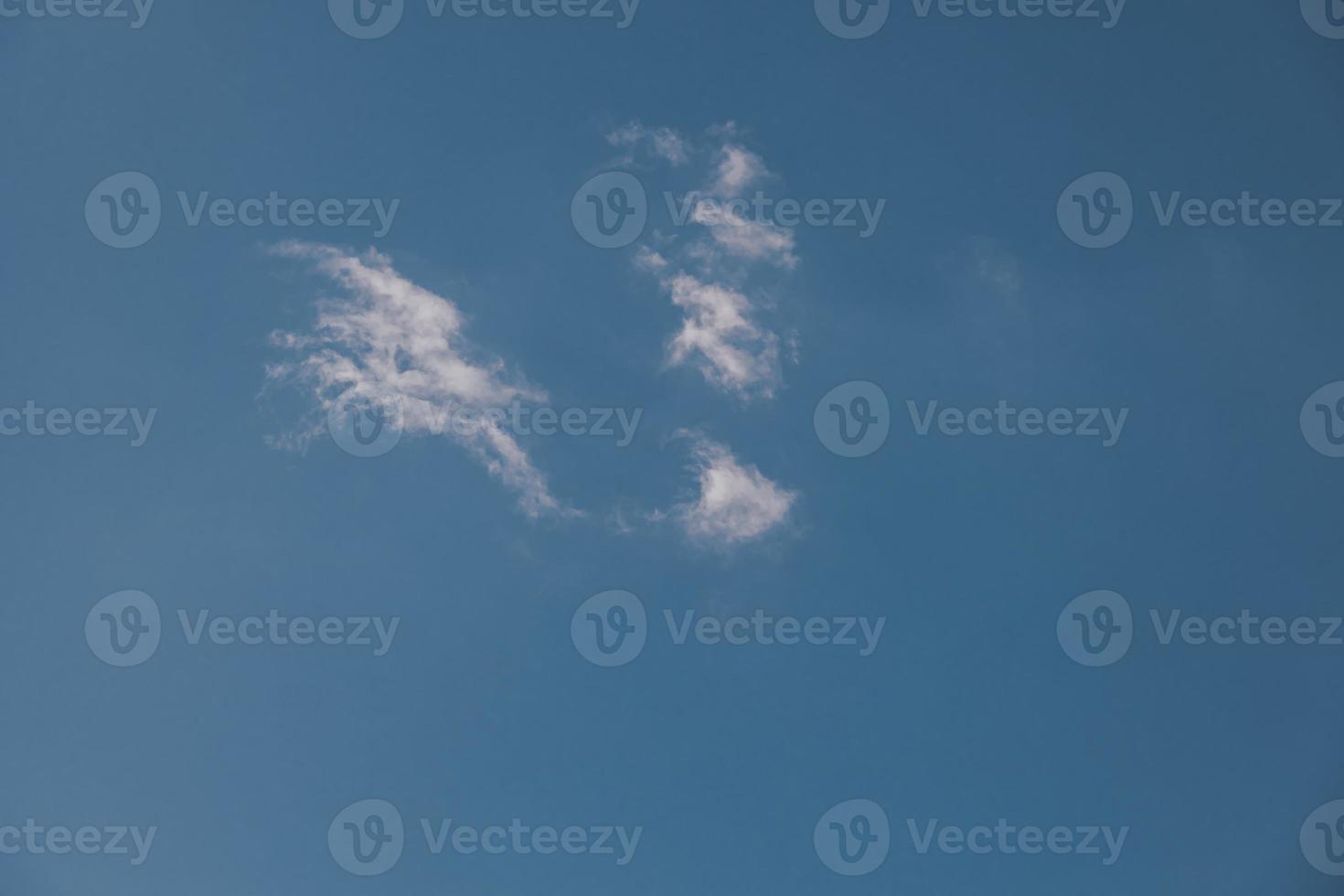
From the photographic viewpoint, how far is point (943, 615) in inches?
289

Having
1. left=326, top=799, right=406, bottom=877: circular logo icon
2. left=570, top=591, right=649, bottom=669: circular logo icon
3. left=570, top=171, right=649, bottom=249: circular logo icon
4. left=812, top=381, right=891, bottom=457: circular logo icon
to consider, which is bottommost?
left=326, top=799, right=406, bottom=877: circular logo icon

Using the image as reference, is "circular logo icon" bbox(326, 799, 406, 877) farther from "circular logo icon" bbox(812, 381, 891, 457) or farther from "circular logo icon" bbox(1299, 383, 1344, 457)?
"circular logo icon" bbox(1299, 383, 1344, 457)

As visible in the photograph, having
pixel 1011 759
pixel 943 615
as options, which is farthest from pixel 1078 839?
pixel 943 615

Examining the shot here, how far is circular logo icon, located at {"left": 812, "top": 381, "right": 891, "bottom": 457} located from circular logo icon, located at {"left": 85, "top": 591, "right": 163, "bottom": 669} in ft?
16.2

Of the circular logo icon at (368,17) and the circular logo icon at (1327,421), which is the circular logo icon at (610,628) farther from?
the circular logo icon at (1327,421)

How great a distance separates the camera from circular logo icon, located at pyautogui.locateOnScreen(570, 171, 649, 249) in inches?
292

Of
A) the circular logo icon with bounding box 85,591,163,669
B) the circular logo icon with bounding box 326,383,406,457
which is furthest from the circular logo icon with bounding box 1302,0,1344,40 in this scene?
the circular logo icon with bounding box 85,591,163,669

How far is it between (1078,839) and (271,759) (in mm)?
5752

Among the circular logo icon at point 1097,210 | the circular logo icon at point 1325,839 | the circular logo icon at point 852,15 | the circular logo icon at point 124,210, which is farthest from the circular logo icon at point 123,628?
the circular logo icon at point 1325,839

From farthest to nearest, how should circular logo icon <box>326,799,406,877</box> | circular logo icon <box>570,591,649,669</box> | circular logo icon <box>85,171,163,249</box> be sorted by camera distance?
circular logo icon <box>85,171,163,249</box> → circular logo icon <box>570,591,649,669</box> → circular logo icon <box>326,799,406,877</box>

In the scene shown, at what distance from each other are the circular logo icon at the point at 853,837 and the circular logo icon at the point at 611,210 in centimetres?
436

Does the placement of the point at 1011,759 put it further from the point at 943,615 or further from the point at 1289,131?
the point at 1289,131

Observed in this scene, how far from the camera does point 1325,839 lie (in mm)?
7332

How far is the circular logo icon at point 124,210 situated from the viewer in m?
7.41
